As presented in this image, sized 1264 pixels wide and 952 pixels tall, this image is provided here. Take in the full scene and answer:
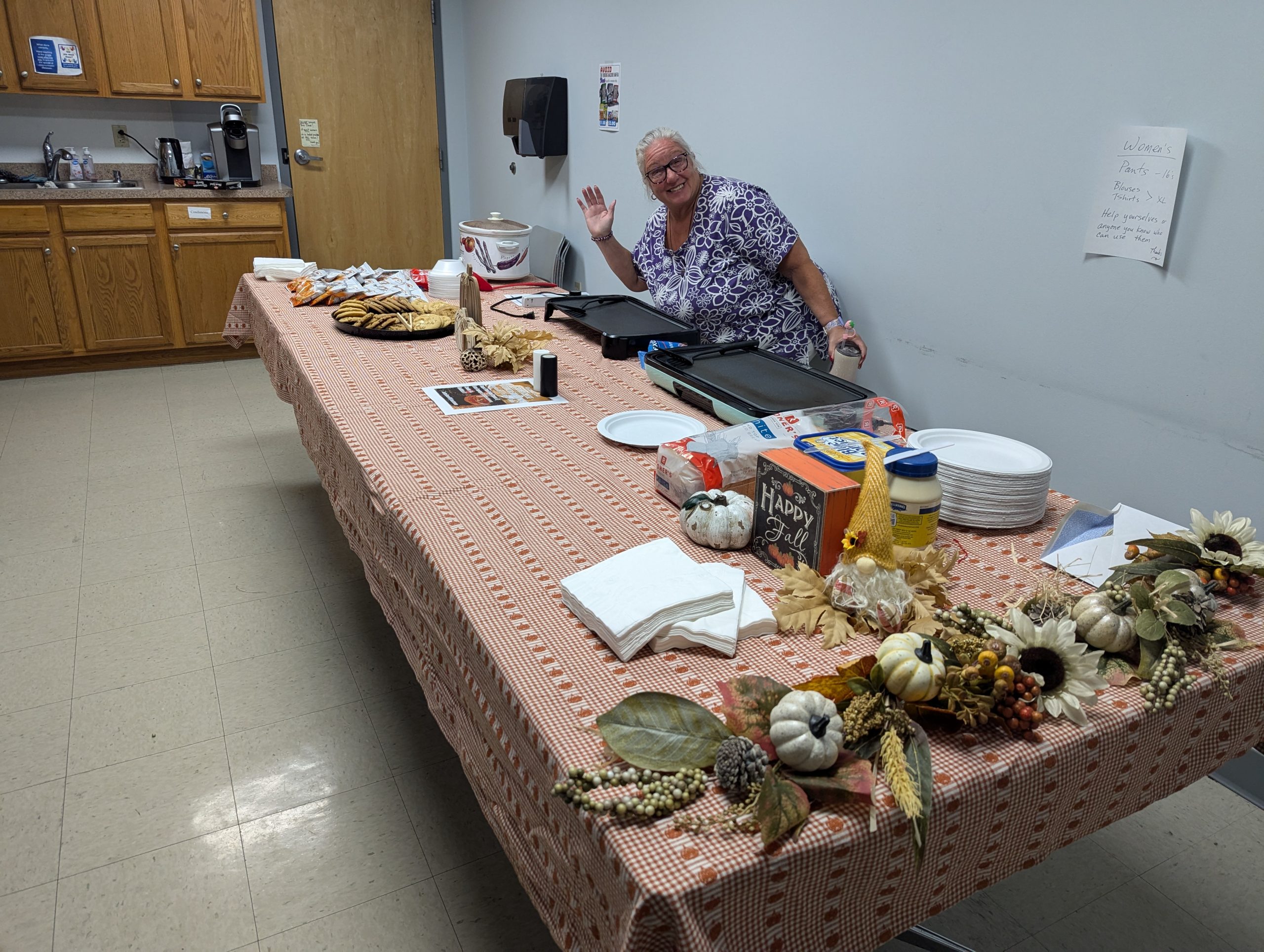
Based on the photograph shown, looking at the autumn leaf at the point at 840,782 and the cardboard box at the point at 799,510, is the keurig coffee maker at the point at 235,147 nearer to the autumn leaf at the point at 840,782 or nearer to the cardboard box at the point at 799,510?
the cardboard box at the point at 799,510

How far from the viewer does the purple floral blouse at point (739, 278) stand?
243cm

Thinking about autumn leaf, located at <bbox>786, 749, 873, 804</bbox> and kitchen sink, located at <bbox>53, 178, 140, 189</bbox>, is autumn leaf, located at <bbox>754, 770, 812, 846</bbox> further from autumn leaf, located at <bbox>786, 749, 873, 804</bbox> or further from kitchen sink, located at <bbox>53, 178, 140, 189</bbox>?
kitchen sink, located at <bbox>53, 178, 140, 189</bbox>

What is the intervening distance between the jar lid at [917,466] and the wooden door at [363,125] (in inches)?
202

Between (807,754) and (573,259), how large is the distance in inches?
152

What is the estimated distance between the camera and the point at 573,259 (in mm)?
4301

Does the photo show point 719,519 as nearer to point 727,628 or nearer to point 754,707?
point 727,628

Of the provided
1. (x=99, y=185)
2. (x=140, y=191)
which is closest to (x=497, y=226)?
(x=140, y=191)

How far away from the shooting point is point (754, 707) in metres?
0.78

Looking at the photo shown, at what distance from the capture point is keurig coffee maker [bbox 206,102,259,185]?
15.5 feet

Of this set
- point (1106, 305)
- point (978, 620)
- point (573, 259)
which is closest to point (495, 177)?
point (573, 259)

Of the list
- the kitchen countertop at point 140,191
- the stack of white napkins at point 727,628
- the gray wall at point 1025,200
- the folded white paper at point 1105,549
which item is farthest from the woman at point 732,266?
the kitchen countertop at point 140,191

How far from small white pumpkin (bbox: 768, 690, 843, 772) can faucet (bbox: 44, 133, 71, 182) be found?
5.34m

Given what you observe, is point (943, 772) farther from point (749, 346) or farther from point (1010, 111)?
point (1010, 111)

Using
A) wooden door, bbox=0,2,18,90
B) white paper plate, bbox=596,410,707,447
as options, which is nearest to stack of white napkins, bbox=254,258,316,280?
white paper plate, bbox=596,410,707,447
